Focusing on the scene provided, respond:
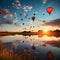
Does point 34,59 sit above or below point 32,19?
below

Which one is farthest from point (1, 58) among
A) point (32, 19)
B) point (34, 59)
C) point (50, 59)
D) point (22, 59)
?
point (32, 19)

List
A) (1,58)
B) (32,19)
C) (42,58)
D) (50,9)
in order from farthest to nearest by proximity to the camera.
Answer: (32,19)
(50,9)
(42,58)
(1,58)

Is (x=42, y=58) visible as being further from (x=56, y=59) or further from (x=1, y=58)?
(x=1, y=58)

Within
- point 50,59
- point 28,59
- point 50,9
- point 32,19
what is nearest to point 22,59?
point 28,59

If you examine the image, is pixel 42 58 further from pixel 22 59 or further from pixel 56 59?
pixel 22 59

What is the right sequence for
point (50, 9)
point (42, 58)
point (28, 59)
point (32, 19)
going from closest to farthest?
point (28, 59)
point (42, 58)
point (50, 9)
point (32, 19)

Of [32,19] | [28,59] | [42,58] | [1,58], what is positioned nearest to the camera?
→ [1,58]

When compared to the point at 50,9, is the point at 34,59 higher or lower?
lower

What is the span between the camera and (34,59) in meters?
7.88

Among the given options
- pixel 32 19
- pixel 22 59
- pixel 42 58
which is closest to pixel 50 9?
pixel 32 19

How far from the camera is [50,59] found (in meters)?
7.91

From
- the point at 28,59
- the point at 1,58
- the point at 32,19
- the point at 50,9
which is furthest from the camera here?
the point at 32,19

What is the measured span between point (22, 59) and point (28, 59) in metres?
0.33

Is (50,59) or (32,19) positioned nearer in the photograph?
(50,59)
